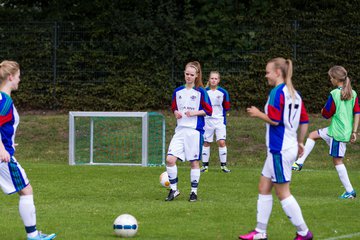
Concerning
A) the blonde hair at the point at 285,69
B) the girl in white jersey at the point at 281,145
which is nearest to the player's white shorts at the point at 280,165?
the girl in white jersey at the point at 281,145

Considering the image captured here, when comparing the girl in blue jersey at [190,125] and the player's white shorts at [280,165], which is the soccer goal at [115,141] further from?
the player's white shorts at [280,165]

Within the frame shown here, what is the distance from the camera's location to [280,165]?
26.7 ft

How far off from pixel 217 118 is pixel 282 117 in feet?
29.5

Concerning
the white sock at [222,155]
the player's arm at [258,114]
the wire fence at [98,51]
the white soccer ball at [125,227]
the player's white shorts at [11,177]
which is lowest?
the white soccer ball at [125,227]

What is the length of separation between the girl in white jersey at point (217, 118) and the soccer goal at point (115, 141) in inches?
52.9

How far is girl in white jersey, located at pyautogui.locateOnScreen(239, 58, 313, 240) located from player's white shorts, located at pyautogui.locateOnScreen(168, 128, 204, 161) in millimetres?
3504

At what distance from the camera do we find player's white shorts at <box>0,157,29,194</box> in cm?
821

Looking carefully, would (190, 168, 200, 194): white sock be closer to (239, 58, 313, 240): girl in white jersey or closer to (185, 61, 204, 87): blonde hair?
(185, 61, 204, 87): blonde hair

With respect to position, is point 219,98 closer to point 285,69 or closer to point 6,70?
point 285,69

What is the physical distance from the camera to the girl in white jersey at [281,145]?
8.14m

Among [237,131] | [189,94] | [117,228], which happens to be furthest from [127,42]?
[117,228]

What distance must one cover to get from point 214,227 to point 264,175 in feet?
4.51

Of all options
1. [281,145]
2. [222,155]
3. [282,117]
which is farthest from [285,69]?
[222,155]

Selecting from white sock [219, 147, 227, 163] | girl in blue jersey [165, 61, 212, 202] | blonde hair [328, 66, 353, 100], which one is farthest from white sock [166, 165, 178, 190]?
white sock [219, 147, 227, 163]
